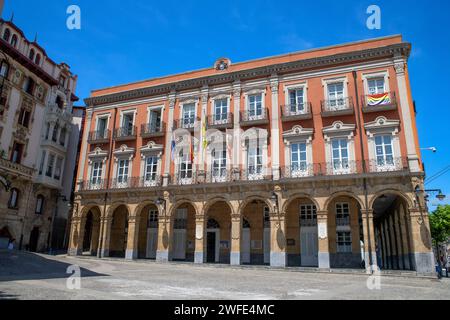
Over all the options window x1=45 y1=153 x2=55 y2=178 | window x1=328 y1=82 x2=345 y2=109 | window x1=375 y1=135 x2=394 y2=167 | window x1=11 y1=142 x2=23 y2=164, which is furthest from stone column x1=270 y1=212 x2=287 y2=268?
window x1=11 y1=142 x2=23 y2=164

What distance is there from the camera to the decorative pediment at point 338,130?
68.9 feet

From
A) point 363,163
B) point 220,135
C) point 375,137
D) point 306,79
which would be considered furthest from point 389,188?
point 220,135

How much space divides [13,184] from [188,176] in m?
15.3

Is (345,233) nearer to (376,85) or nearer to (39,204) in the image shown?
(376,85)

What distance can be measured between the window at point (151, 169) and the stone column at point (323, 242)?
1278 cm

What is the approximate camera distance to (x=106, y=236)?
2636 centimetres

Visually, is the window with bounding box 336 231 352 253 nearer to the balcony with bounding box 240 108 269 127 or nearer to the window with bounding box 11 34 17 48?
the balcony with bounding box 240 108 269 127

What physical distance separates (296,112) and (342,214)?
7559 millimetres

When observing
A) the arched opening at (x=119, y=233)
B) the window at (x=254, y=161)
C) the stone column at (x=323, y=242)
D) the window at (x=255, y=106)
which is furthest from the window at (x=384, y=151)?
the arched opening at (x=119, y=233)

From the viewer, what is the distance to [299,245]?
22594 mm

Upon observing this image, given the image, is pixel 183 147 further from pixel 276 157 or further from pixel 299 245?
pixel 299 245

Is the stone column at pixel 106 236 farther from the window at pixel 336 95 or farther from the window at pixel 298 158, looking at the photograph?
the window at pixel 336 95

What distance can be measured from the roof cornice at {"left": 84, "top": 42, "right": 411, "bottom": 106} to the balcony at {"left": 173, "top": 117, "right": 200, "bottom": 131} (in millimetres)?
2749

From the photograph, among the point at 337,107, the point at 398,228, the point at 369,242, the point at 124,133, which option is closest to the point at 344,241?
the point at 369,242
